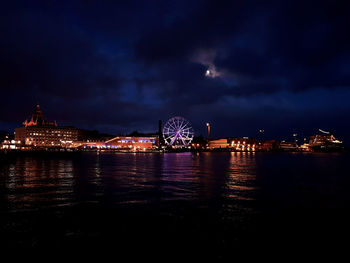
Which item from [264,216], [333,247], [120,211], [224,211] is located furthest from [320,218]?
[120,211]

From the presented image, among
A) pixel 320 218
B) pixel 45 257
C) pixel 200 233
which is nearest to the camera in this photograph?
pixel 45 257

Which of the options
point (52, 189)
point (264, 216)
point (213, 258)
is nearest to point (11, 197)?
point (52, 189)

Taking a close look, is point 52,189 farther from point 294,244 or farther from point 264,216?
point 294,244

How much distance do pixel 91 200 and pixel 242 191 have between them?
1265cm

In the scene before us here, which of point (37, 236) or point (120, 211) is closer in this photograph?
point (37, 236)

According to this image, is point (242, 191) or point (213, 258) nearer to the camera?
point (213, 258)

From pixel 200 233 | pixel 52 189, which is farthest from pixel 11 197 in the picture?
pixel 200 233

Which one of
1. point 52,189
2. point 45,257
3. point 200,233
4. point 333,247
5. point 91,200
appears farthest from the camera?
point 52,189

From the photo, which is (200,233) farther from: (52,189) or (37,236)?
(52,189)

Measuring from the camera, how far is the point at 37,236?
10648mm

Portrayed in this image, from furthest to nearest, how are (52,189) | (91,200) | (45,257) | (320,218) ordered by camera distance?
(52,189)
(91,200)
(320,218)
(45,257)

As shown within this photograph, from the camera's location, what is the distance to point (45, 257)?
8820 millimetres

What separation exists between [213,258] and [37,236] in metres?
7.52

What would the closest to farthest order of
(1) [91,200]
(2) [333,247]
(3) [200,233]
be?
(2) [333,247] < (3) [200,233] < (1) [91,200]
